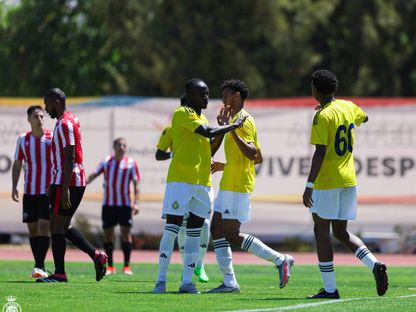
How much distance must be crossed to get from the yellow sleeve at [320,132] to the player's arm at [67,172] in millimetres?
2994

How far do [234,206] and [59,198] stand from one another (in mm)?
2076

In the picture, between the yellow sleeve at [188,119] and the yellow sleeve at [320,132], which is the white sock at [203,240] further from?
the yellow sleeve at [320,132]

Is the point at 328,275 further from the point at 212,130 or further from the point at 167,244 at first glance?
the point at 212,130

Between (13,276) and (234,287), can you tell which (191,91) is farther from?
(13,276)

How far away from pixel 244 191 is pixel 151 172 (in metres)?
14.5

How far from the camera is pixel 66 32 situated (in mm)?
47969

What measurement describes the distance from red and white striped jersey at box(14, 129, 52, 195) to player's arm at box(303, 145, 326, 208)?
499cm

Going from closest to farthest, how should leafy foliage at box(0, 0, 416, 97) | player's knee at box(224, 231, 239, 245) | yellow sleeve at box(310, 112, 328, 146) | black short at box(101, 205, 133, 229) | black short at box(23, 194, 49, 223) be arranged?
yellow sleeve at box(310, 112, 328, 146) → player's knee at box(224, 231, 239, 245) → black short at box(23, 194, 49, 223) → black short at box(101, 205, 133, 229) → leafy foliage at box(0, 0, 416, 97)

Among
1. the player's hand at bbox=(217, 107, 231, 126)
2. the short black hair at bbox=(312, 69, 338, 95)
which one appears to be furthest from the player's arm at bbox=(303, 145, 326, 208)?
the player's hand at bbox=(217, 107, 231, 126)

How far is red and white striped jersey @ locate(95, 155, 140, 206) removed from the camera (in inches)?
770

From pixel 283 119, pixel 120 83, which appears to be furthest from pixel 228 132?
pixel 120 83

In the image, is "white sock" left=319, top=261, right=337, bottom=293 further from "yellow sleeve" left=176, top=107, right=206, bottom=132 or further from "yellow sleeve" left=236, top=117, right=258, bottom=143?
"yellow sleeve" left=176, top=107, right=206, bottom=132

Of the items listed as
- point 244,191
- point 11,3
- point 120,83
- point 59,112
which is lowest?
point 244,191

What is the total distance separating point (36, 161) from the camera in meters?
15.9
